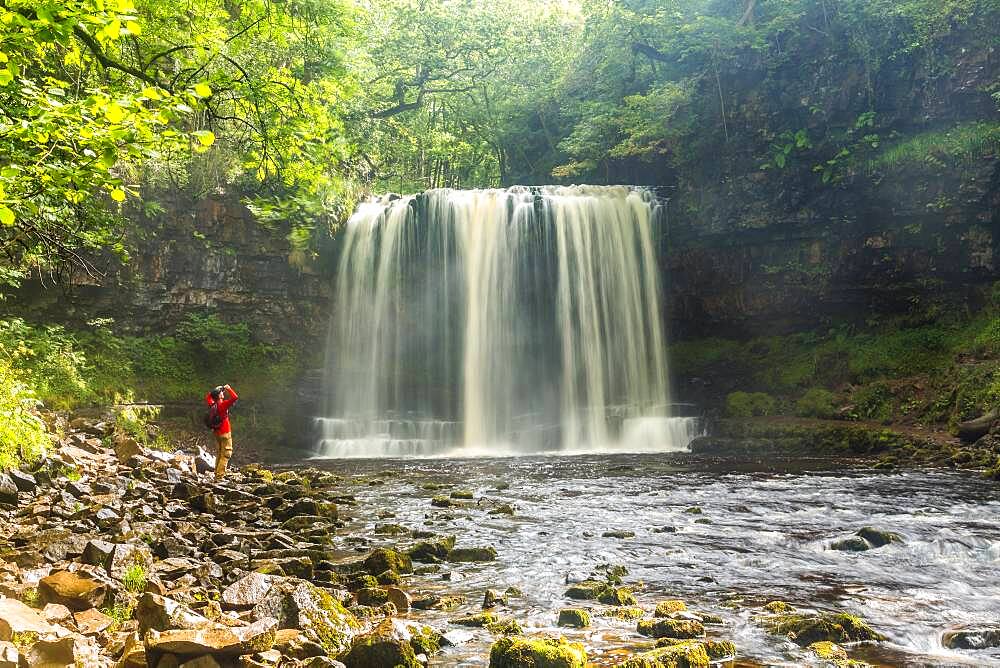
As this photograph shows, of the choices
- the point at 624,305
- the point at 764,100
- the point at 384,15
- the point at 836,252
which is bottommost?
the point at 624,305

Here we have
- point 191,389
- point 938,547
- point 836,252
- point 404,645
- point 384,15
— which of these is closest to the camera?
point 404,645

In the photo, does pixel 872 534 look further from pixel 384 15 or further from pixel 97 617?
pixel 384 15

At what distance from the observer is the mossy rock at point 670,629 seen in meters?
5.36

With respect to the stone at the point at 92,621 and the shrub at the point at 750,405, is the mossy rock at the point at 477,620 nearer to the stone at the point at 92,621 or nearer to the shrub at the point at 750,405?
the stone at the point at 92,621

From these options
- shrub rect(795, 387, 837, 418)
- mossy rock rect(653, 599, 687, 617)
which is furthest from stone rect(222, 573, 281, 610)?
shrub rect(795, 387, 837, 418)

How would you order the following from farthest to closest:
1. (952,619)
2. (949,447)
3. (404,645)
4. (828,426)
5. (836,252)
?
(836,252), (828,426), (949,447), (952,619), (404,645)

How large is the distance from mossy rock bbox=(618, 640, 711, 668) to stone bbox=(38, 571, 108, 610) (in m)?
3.65

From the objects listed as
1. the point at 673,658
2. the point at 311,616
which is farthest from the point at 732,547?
the point at 311,616

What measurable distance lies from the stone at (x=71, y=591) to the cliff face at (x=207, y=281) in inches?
763

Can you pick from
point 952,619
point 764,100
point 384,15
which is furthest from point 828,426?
point 384,15

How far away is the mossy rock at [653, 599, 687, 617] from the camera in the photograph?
5.88 meters

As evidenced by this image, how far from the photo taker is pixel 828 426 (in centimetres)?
2036

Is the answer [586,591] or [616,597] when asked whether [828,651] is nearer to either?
[616,597]

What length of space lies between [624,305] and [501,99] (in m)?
15.0
